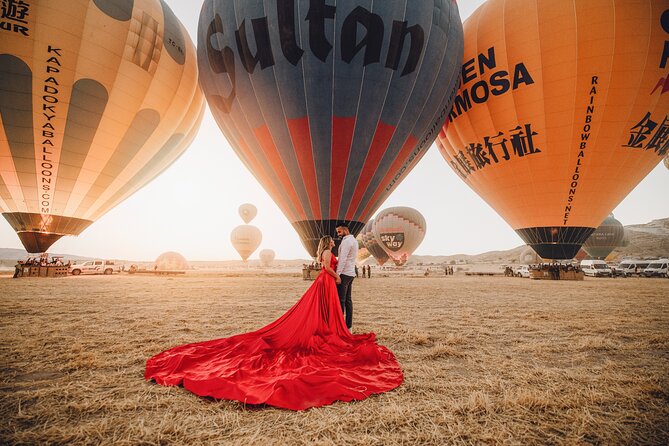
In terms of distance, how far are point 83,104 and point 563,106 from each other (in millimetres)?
18129

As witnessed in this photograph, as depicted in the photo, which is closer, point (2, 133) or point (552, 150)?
point (2, 133)

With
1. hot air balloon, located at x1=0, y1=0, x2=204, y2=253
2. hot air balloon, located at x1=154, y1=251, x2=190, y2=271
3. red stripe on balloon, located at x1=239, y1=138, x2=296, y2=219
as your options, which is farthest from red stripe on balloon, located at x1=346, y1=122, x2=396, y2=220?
hot air balloon, located at x1=154, y1=251, x2=190, y2=271

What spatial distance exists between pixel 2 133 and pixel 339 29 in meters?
12.6

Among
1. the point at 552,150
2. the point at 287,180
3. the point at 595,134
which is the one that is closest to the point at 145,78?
the point at 287,180

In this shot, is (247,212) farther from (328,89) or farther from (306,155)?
(328,89)

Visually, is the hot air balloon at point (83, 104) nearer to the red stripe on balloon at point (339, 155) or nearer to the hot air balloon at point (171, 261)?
the red stripe on balloon at point (339, 155)

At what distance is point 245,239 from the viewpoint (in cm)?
4862

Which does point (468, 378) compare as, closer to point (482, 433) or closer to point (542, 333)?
point (482, 433)

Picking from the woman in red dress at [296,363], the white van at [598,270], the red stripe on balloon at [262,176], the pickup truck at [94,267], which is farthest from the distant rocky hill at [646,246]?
the pickup truck at [94,267]

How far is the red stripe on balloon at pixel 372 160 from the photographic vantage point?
10.1m

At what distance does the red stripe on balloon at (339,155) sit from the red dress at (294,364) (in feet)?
19.7

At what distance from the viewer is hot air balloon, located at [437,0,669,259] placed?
10.5 meters

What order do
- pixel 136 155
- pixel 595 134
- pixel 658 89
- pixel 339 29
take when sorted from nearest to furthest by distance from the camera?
pixel 339 29 < pixel 658 89 < pixel 595 134 < pixel 136 155

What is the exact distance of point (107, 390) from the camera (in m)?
2.62
